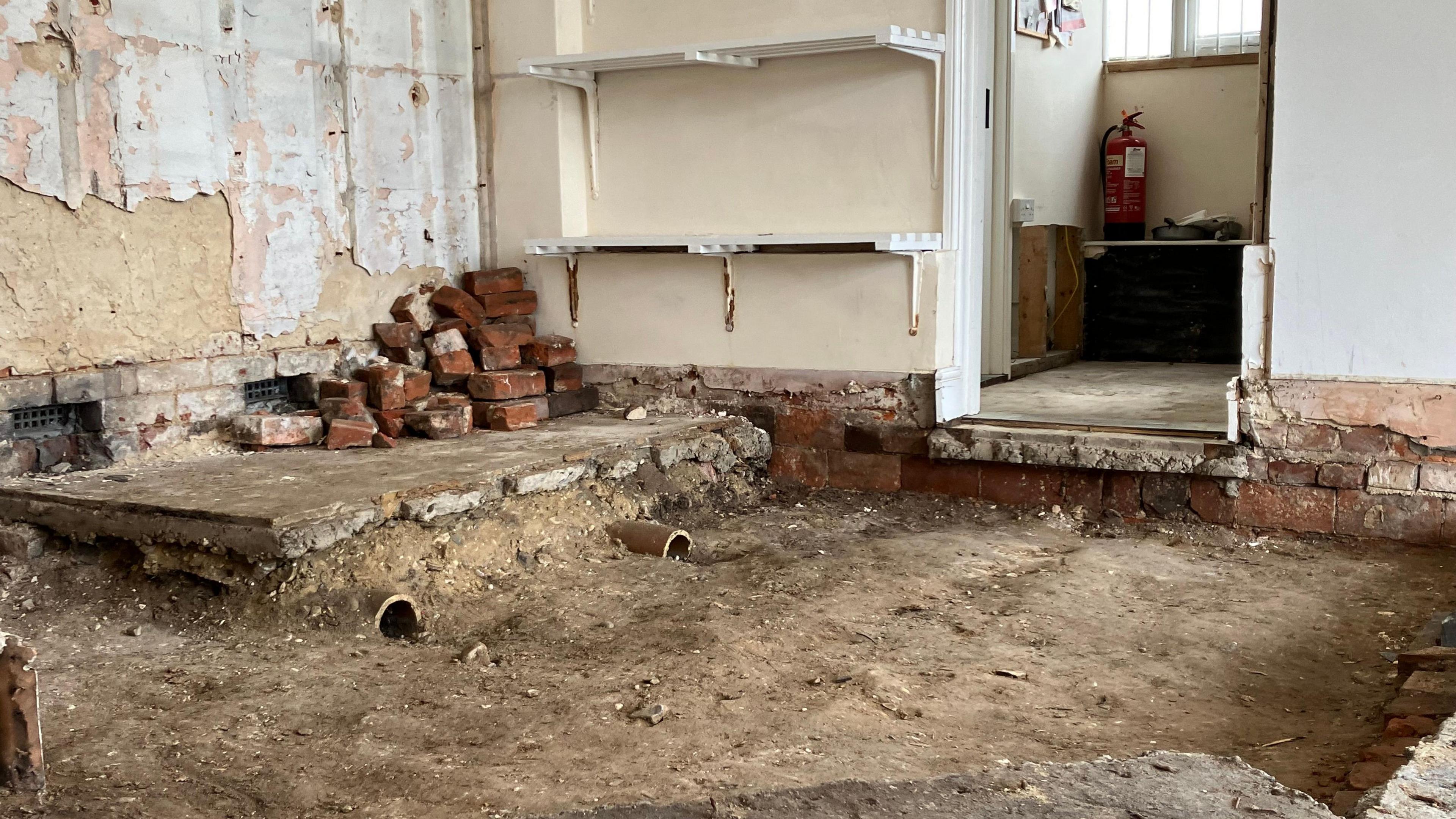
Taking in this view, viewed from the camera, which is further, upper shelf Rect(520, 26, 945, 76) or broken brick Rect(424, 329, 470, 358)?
broken brick Rect(424, 329, 470, 358)

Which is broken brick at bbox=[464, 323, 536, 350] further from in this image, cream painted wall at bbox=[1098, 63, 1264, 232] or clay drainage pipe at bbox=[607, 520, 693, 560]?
cream painted wall at bbox=[1098, 63, 1264, 232]

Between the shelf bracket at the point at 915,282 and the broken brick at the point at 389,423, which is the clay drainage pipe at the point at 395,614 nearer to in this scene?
the broken brick at the point at 389,423

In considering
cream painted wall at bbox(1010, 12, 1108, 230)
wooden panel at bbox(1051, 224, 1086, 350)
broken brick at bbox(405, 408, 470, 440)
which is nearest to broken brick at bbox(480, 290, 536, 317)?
broken brick at bbox(405, 408, 470, 440)

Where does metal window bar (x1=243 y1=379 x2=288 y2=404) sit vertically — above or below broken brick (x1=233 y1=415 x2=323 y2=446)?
above

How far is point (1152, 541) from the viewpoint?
440cm

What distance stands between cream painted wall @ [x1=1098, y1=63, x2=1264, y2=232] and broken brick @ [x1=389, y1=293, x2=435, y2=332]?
532 cm

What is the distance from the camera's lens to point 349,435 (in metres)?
4.52

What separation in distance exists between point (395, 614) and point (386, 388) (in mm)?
1496

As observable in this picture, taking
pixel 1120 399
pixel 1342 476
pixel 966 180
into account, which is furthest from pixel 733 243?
pixel 1342 476

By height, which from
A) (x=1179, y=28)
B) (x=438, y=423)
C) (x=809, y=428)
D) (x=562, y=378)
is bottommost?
(x=809, y=428)

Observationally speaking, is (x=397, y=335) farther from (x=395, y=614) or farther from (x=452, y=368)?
(x=395, y=614)

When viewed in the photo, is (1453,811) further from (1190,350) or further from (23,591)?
(1190,350)

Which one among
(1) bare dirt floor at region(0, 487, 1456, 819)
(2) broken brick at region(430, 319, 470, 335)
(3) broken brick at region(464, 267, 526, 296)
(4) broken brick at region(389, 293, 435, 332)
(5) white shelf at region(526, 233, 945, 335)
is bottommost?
(1) bare dirt floor at region(0, 487, 1456, 819)

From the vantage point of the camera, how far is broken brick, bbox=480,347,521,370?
5.22 meters
